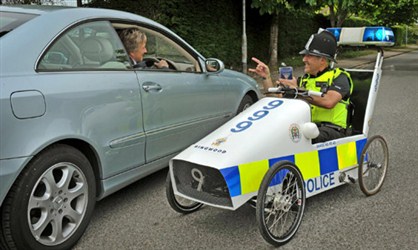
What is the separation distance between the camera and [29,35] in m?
2.93

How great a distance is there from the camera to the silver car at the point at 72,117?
265 centimetres

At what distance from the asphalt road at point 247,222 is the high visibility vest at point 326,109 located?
0.68 metres

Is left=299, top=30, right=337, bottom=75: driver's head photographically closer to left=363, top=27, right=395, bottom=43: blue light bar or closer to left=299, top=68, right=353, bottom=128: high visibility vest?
left=299, top=68, right=353, bottom=128: high visibility vest

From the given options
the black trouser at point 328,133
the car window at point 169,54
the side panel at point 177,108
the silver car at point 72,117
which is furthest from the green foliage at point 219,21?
the black trouser at point 328,133

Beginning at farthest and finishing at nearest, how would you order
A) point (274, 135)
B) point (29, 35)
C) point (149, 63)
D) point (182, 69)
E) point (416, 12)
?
point (416, 12)
point (182, 69)
point (149, 63)
point (274, 135)
point (29, 35)

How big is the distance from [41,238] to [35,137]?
67 centimetres

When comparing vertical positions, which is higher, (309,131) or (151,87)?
(151,87)

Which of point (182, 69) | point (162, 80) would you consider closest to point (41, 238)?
point (162, 80)

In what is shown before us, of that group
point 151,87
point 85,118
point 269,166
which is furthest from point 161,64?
point 269,166

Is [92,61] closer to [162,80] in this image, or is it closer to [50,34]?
[50,34]

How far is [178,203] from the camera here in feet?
11.5

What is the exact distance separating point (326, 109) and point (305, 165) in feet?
2.64

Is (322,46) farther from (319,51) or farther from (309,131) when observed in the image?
(309,131)

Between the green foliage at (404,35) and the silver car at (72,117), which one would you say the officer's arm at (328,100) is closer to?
the silver car at (72,117)
